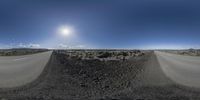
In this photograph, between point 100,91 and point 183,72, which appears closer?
point 100,91

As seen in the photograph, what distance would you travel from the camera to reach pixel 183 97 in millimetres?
10336

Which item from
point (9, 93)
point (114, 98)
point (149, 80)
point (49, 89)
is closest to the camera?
point (114, 98)

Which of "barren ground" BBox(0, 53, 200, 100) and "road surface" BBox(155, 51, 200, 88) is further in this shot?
"road surface" BBox(155, 51, 200, 88)

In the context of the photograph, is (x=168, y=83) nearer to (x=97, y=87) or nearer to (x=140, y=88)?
(x=140, y=88)

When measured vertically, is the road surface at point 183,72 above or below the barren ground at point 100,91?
above

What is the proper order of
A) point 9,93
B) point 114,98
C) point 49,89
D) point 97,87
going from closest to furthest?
point 114,98 → point 9,93 → point 49,89 → point 97,87

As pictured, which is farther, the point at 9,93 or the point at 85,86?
the point at 85,86

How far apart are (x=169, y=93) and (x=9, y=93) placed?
19.5ft

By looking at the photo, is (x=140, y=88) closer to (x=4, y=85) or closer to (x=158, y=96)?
(x=158, y=96)

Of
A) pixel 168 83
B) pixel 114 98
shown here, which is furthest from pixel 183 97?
pixel 168 83

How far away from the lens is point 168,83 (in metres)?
13.8

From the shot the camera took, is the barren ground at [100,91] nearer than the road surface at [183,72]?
Yes

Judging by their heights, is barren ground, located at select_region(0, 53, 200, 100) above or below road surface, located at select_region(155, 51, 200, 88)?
below

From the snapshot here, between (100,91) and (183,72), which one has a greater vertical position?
(183,72)
